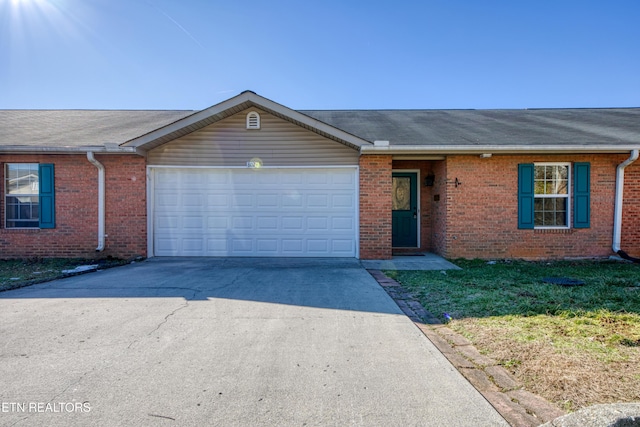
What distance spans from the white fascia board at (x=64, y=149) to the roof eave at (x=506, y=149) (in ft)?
18.5

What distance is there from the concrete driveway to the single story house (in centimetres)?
342

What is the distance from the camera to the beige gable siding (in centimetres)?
902

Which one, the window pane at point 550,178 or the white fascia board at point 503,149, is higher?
the white fascia board at point 503,149

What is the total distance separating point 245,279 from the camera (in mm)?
6648

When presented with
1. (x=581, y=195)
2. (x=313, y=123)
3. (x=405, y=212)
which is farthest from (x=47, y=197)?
(x=581, y=195)

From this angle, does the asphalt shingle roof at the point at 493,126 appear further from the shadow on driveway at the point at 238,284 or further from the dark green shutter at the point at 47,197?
the dark green shutter at the point at 47,197

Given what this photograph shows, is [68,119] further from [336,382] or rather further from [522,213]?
[522,213]

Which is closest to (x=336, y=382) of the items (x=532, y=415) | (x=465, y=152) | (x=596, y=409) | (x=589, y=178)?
(x=532, y=415)

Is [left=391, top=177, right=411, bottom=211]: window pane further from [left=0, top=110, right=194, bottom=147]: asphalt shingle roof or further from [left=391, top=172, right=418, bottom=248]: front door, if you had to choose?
[left=0, top=110, right=194, bottom=147]: asphalt shingle roof

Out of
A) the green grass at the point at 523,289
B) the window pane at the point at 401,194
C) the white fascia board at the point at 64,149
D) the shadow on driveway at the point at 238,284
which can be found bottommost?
the shadow on driveway at the point at 238,284

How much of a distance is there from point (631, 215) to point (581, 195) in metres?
1.36

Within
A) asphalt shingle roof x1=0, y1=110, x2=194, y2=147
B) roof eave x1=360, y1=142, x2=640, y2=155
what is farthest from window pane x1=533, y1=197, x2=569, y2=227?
asphalt shingle roof x1=0, y1=110, x2=194, y2=147

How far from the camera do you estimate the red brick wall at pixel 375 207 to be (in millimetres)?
8820

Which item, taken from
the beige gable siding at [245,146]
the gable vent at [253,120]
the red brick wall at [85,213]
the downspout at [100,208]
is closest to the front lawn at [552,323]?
the beige gable siding at [245,146]
